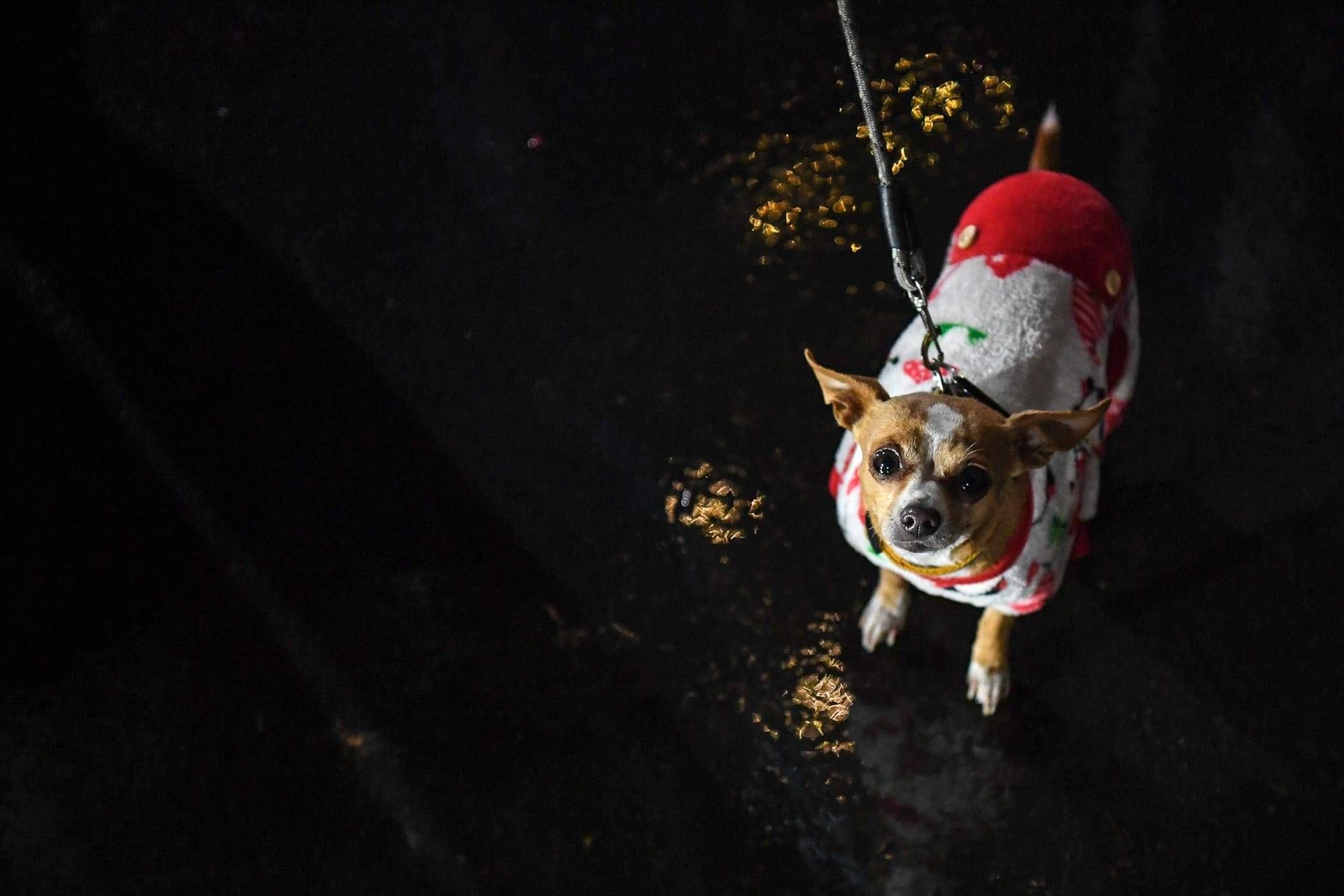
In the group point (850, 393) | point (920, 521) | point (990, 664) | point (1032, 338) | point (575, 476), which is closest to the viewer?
point (920, 521)

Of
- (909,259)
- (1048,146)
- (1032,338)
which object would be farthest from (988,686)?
(1048,146)

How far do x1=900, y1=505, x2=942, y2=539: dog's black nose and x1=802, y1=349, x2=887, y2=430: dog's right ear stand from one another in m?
0.22

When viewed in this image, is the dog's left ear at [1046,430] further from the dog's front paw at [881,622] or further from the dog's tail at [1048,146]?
the dog's tail at [1048,146]

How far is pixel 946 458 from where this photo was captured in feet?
5.53

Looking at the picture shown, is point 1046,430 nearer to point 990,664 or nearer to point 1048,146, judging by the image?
point 990,664

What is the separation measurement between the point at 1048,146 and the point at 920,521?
48.7 inches

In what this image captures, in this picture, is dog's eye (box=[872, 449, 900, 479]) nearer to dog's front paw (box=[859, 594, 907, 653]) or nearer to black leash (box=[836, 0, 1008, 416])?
black leash (box=[836, 0, 1008, 416])

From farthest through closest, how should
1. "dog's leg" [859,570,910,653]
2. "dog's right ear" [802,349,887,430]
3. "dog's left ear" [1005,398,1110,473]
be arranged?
"dog's leg" [859,570,910,653]
"dog's right ear" [802,349,887,430]
"dog's left ear" [1005,398,1110,473]

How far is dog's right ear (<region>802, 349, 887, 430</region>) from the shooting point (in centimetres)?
180

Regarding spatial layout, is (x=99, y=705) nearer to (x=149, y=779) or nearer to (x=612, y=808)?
(x=149, y=779)

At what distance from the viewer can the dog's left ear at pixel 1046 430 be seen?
164cm

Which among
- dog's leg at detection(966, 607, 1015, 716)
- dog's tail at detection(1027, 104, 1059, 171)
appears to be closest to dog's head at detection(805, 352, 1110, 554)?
dog's leg at detection(966, 607, 1015, 716)

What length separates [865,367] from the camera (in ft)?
9.30

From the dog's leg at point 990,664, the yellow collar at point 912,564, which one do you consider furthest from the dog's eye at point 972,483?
the dog's leg at point 990,664
